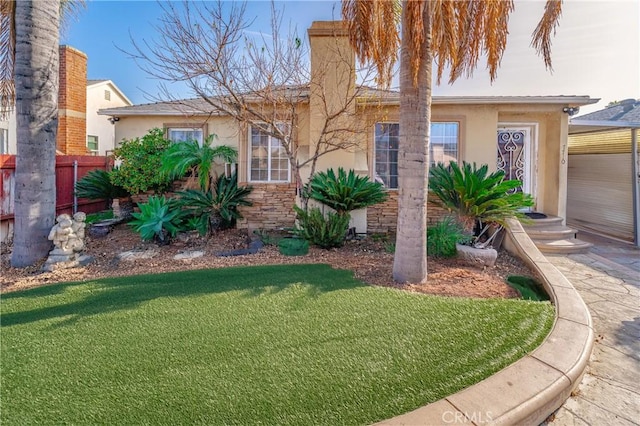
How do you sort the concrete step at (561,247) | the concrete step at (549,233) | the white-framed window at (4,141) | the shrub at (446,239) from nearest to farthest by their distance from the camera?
the shrub at (446,239) < the concrete step at (561,247) < the concrete step at (549,233) < the white-framed window at (4,141)

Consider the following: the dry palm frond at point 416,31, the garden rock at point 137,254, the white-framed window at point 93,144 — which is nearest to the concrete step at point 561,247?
the dry palm frond at point 416,31

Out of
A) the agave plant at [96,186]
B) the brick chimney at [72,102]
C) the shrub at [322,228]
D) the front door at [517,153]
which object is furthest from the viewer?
the brick chimney at [72,102]

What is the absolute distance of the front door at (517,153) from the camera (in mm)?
10266

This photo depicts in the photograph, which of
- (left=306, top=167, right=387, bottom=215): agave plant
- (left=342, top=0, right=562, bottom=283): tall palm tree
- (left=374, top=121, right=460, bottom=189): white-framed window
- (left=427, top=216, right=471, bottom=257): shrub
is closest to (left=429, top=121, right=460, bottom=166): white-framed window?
(left=374, top=121, right=460, bottom=189): white-framed window

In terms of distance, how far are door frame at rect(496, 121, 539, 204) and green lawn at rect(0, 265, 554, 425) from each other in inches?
279

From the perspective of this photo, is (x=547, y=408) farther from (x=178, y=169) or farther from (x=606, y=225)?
(x=606, y=225)

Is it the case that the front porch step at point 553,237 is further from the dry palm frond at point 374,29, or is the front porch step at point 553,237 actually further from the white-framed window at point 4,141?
the white-framed window at point 4,141

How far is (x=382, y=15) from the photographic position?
5.27 meters

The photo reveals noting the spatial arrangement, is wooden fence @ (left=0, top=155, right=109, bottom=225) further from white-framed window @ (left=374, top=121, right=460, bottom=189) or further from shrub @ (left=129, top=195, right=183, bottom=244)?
white-framed window @ (left=374, top=121, right=460, bottom=189)

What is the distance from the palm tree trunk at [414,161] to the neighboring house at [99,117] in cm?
1867

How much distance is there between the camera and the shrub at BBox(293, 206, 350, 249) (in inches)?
291

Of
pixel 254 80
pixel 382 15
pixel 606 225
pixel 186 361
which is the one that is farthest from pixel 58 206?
pixel 606 225

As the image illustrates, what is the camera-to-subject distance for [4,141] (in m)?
16.1

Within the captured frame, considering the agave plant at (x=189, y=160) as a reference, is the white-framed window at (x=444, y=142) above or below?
above
